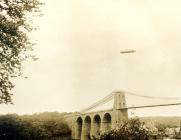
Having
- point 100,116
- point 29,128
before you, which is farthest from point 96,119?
point 29,128

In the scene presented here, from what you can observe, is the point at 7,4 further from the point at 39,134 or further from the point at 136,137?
the point at 39,134

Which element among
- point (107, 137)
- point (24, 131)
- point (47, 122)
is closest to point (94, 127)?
point (47, 122)

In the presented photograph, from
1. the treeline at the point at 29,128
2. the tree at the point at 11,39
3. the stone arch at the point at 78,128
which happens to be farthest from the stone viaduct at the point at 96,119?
the tree at the point at 11,39

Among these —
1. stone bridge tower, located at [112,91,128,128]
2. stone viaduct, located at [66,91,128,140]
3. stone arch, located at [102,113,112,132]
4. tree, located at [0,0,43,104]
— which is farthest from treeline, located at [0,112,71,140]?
tree, located at [0,0,43,104]

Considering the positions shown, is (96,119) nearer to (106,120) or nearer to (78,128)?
(106,120)

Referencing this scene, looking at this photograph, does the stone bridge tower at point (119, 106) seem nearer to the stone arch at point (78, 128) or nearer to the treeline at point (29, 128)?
the treeline at point (29, 128)

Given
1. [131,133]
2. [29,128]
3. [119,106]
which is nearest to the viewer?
[131,133]

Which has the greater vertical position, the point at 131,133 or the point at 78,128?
the point at 78,128

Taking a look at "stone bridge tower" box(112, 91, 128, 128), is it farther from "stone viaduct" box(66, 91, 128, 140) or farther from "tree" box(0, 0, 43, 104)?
"tree" box(0, 0, 43, 104)
